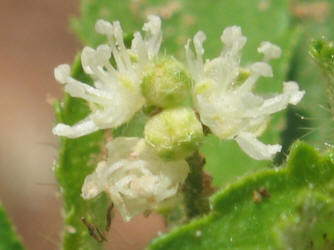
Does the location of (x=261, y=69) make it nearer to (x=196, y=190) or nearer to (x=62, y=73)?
(x=196, y=190)

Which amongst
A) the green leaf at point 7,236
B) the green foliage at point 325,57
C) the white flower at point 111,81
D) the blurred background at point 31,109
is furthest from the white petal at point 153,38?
the blurred background at point 31,109

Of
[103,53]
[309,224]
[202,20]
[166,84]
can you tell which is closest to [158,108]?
[166,84]

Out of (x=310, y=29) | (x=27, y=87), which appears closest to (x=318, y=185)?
(x=310, y=29)

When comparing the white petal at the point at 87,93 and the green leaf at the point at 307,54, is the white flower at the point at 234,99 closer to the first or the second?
the white petal at the point at 87,93

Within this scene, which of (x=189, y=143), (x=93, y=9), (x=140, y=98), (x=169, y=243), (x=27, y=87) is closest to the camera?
(x=169, y=243)

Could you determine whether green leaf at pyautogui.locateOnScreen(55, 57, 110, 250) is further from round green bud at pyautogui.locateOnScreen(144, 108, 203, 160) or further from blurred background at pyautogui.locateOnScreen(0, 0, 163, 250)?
blurred background at pyautogui.locateOnScreen(0, 0, 163, 250)

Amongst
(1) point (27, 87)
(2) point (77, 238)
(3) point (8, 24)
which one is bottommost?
(1) point (27, 87)

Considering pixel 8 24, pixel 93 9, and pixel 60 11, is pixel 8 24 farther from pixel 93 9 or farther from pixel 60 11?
pixel 93 9
